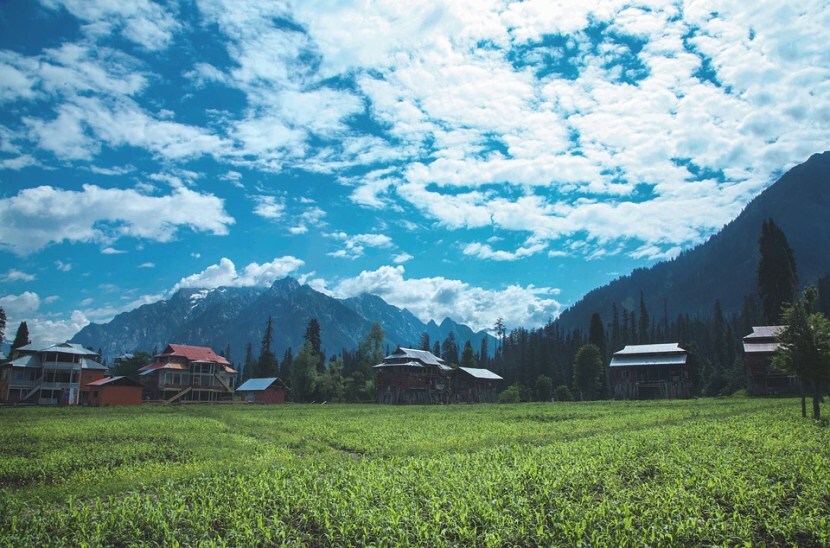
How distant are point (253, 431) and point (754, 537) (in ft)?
102

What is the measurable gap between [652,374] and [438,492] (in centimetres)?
7396

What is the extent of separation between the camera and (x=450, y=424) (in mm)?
39062

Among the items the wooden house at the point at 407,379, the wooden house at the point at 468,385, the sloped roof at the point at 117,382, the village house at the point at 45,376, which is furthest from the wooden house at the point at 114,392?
the wooden house at the point at 468,385

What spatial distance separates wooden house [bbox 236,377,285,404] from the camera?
9456cm

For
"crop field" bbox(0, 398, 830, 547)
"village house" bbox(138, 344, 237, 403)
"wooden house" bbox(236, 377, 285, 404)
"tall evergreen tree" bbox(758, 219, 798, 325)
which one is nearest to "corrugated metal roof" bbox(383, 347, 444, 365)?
"wooden house" bbox(236, 377, 285, 404)

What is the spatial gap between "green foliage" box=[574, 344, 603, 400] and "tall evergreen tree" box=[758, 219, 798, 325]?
2504 centimetres

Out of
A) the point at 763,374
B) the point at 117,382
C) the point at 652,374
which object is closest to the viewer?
the point at 763,374

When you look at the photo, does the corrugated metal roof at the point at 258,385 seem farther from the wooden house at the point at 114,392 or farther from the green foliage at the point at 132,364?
the green foliage at the point at 132,364

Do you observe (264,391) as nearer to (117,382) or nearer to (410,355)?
(117,382)

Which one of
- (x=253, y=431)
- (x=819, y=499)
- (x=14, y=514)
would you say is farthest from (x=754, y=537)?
(x=253, y=431)

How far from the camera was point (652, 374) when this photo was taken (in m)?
79.3

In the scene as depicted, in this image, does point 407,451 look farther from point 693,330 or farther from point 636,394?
point 693,330

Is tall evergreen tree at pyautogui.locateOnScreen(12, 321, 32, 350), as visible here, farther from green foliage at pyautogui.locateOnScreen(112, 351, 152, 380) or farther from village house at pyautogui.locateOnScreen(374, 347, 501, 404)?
village house at pyautogui.locateOnScreen(374, 347, 501, 404)

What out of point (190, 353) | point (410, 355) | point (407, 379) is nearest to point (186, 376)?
point (190, 353)
